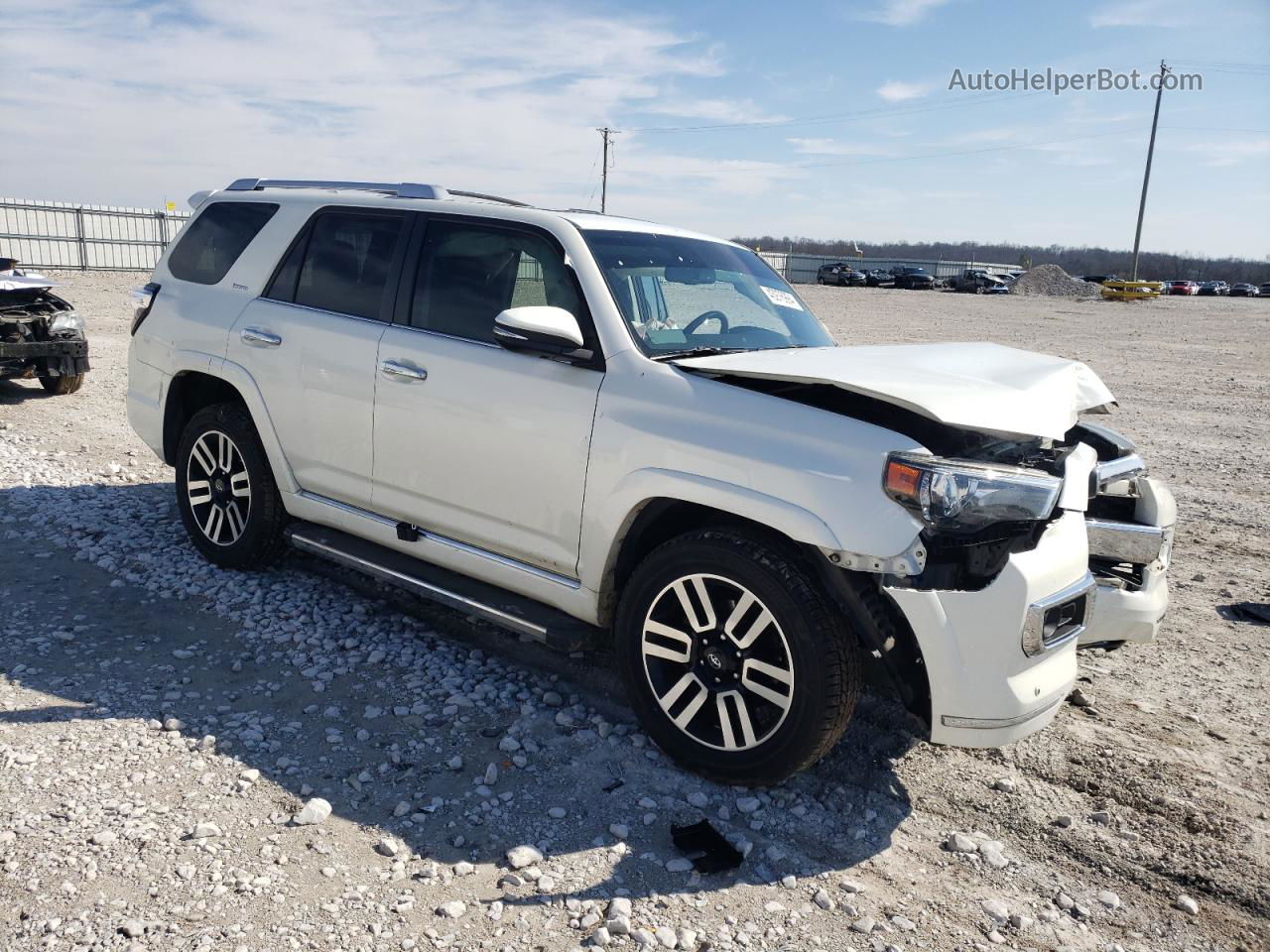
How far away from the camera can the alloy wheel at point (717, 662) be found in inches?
135

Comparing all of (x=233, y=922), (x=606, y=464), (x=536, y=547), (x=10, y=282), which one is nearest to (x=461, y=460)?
(x=536, y=547)

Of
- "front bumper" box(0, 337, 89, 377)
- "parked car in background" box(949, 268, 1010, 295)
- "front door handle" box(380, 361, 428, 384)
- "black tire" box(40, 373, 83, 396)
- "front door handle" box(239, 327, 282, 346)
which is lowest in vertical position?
"black tire" box(40, 373, 83, 396)

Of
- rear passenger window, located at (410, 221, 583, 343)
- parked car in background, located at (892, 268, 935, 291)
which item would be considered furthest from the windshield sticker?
parked car in background, located at (892, 268, 935, 291)

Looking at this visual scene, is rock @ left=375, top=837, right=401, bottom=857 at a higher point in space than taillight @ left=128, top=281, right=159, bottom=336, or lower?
lower

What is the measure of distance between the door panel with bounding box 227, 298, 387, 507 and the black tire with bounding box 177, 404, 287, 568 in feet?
0.94

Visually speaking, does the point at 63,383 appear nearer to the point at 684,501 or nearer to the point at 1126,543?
→ the point at 684,501

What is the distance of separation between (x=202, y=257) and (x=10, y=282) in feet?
21.8

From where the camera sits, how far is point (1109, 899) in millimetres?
3070

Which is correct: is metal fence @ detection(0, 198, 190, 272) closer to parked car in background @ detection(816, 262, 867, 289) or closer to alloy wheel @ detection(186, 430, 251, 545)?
alloy wheel @ detection(186, 430, 251, 545)

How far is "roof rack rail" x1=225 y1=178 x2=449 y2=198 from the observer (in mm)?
4805

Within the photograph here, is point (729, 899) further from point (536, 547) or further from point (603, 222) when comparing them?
point (603, 222)

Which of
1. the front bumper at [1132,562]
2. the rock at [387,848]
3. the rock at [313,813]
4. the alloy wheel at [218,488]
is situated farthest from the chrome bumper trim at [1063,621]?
the alloy wheel at [218,488]

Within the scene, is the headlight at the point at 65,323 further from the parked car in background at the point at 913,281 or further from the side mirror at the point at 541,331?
the parked car in background at the point at 913,281

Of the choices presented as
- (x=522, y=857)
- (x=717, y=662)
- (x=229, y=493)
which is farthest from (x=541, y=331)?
(x=229, y=493)
